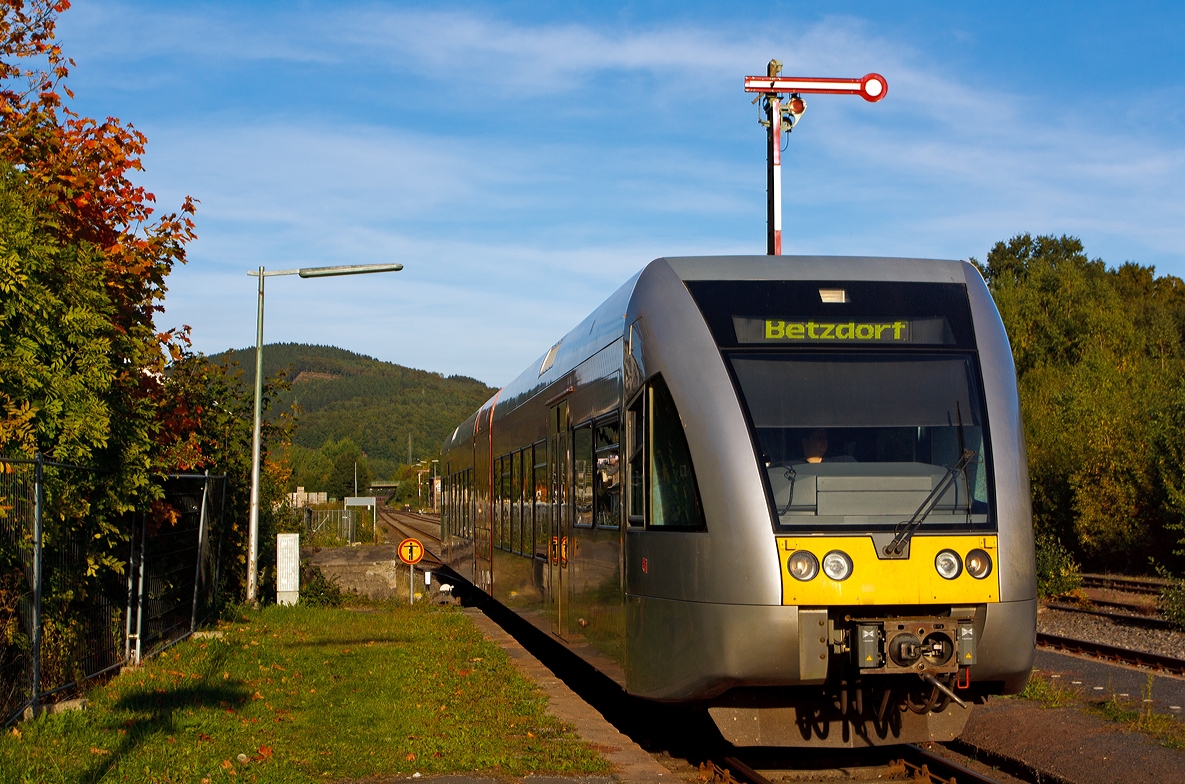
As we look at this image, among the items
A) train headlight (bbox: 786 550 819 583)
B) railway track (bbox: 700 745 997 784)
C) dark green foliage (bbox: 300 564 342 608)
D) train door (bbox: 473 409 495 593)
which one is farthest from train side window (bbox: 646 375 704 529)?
dark green foliage (bbox: 300 564 342 608)

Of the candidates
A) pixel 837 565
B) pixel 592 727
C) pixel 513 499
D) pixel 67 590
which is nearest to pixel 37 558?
pixel 67 590

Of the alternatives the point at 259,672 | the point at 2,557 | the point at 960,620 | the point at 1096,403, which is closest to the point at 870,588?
the point at 960,620

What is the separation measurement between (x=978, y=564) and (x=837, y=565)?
906 mm

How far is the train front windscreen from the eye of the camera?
24.8 feet

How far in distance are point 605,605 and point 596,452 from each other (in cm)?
125

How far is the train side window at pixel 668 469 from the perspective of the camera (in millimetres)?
7868

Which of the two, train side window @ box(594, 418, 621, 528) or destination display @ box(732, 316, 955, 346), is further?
train side window @ box(594, 418, 621, 528)

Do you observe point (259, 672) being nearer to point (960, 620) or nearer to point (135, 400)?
point (135, 400)

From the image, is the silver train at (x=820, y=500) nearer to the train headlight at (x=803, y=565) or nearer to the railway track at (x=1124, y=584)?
the train headlight at (x=803, y=565)

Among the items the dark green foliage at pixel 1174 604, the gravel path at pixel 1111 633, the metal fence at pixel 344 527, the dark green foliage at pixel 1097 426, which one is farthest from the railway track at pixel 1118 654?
the metal fence at pixel 344 527

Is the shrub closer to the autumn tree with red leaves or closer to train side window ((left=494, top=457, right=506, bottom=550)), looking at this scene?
train side window ((left=494, top=457, right=506, bottom=550))

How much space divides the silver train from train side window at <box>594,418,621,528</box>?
0.10 m

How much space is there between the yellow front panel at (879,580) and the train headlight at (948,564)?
0.08 ft

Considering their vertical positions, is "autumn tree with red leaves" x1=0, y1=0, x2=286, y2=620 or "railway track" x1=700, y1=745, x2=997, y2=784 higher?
"autumn tree with red leaves" x1=0, y1=0, x2=286, y2=620
